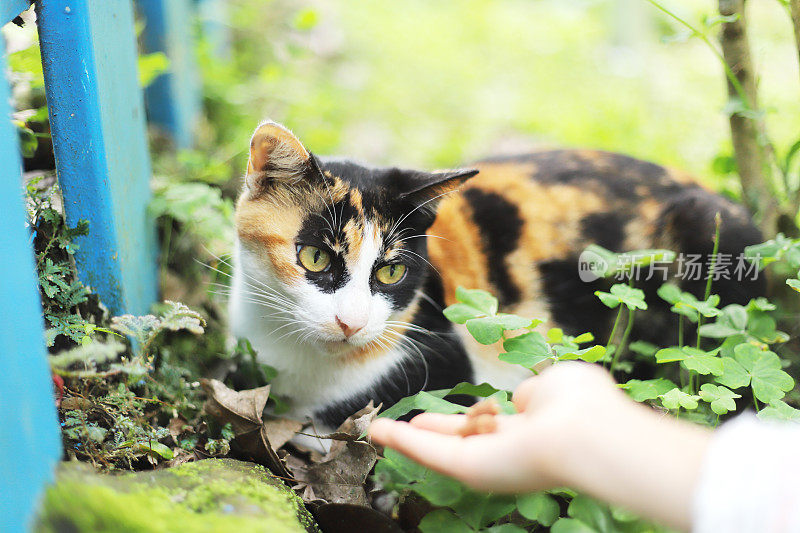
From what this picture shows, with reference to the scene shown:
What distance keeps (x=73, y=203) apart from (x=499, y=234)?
1315 millimetres

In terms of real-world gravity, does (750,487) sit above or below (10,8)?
below

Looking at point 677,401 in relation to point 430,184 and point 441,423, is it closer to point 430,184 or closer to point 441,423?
point 441,423

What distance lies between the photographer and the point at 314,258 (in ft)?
5.44

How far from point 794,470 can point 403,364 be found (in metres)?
1.15

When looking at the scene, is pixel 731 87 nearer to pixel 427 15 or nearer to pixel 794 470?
pixel 794 470

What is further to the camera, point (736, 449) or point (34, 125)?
point (34, 125)

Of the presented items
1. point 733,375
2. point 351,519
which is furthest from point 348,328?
point 733,375

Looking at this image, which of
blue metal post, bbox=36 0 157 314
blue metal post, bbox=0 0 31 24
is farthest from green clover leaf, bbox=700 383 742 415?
blue metal post, bbox=0 0 31 24

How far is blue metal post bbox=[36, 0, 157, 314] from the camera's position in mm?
1481

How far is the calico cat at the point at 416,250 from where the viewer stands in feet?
5.42

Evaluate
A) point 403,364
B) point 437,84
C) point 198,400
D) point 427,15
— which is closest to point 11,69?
point 198,400

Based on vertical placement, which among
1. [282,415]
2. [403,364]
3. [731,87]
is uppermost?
[731,87]

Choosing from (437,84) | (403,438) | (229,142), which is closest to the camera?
(403,438)

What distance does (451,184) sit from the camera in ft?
5.80
